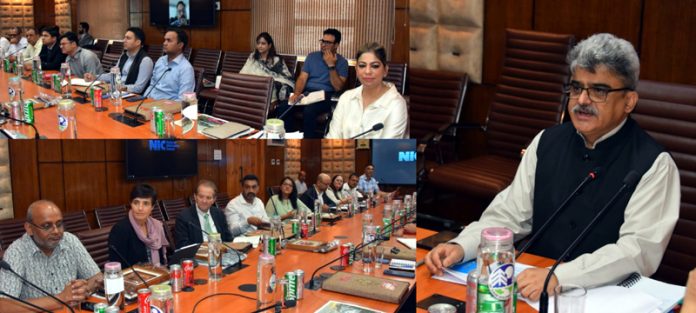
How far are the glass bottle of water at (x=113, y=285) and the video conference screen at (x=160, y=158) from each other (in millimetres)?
147

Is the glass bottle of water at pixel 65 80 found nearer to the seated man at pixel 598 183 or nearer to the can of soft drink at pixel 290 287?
the can of soft drink at pixel 290 287

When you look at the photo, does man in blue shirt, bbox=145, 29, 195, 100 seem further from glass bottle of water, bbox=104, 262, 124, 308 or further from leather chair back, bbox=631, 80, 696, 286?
leather chair back, bbox=631, 80, 696, 286

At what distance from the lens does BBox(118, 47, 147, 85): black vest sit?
5.95 ft

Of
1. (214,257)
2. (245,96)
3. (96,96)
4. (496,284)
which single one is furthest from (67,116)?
(496,284)

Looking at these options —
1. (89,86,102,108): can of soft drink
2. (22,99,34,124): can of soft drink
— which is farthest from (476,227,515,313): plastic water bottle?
(89,86,102,108): can of soft drink

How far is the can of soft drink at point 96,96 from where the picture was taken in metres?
1.94

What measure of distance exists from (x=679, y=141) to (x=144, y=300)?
1.58m

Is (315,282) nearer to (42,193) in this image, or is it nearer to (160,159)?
(160,159)

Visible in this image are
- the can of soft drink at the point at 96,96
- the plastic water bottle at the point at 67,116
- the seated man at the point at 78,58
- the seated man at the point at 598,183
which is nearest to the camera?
the seated man at the point at 598,183

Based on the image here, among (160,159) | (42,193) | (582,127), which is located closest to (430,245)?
(582,127)

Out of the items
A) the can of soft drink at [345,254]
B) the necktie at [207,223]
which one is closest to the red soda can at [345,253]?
the can of soft drink at [345,254]

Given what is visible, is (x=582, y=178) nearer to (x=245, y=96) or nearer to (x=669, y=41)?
(x=245, y=96)

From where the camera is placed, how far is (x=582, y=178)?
1665 mm

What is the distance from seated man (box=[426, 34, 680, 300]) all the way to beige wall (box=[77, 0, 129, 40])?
1.00 m
